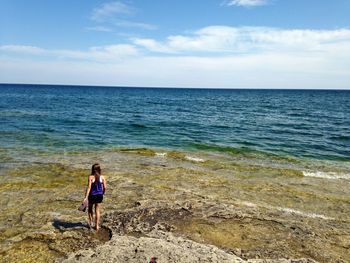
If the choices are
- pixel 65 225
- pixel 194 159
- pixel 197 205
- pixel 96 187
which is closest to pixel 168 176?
pixel 197 205

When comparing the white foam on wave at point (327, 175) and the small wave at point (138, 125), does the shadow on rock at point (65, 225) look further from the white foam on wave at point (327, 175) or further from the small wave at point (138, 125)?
the small wave at point (138, 125)

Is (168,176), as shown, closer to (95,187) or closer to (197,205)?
(197,205)

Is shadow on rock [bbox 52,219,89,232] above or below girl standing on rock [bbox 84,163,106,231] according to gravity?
below

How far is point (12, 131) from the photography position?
32969 mm

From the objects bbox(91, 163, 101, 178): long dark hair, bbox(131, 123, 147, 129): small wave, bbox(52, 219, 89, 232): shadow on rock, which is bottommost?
bbox(131, 123, 147, 129): small wave

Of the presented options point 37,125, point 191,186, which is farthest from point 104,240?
point 37,125

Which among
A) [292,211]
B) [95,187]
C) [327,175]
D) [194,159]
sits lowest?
[327,175]

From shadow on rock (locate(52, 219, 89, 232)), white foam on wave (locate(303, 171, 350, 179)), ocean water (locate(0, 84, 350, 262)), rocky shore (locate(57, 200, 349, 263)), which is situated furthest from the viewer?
white foam on wave (locate(303, 171, 350, 179))

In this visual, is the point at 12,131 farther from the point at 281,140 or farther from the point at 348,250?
the point at 348,250

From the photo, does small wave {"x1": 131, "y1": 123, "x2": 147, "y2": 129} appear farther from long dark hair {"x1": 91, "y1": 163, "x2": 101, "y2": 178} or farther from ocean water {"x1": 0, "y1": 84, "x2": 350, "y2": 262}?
long dark hair {"x1": 91, "y1": 163, "x2": 101, "y2": 178}

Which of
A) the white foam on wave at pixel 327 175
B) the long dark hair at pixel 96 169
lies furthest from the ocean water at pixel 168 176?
the long dark hair at pixel 96 169

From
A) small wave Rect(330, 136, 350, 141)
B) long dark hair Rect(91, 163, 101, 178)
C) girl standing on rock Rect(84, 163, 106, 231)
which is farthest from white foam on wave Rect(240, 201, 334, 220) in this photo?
small wave Rect(330, 136, 350, 141)

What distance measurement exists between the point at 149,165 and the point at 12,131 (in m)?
19.0

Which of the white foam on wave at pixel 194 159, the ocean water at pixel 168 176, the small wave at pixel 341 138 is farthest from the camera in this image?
the small wave at pixel 341 138
